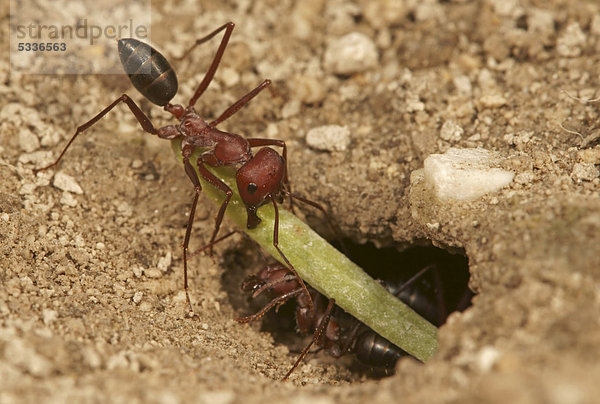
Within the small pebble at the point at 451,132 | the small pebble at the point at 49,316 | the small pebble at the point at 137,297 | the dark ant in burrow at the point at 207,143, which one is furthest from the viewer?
the small pebble at the point at 451,132

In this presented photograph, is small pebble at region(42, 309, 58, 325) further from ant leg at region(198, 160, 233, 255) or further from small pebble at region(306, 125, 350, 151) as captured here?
small pebble at region(306, 125, 350, 151)

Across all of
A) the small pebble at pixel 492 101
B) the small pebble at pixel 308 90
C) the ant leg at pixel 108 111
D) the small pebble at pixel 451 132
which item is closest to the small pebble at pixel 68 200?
the ant leg at pixel 108 111

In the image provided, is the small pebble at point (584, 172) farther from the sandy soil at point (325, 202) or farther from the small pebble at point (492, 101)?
the small pebble at point (492, 101)

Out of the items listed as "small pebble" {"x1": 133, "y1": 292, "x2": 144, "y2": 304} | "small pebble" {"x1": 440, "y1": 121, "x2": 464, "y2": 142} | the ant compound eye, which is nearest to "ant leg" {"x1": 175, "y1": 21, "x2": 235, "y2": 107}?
the ant compound eye

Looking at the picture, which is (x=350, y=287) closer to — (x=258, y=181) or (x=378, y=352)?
(x=378, y=352)

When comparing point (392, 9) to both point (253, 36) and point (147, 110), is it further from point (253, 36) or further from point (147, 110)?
point (147, 110)

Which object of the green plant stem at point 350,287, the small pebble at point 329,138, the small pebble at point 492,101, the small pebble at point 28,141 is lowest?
the green plant stem at point 350,287

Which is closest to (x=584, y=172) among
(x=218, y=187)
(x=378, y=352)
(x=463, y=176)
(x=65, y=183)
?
(x=463, y=176)
